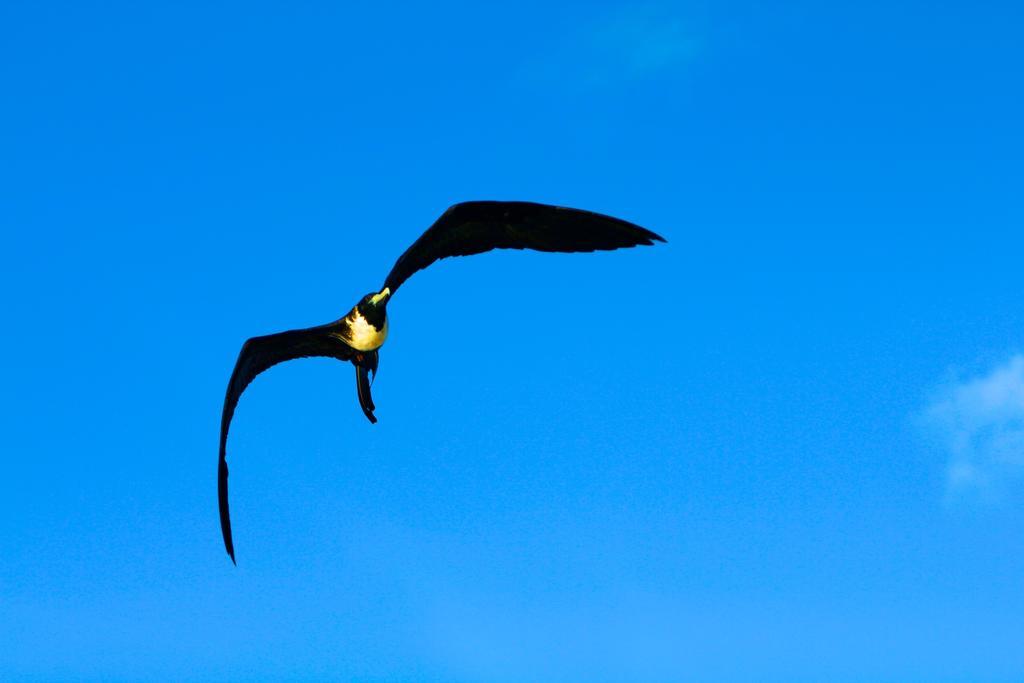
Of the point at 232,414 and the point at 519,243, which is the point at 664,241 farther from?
the point at 232,414

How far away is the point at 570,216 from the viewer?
11898 mm

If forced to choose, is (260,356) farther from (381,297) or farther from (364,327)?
(381,297)

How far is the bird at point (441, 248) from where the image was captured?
11617mm

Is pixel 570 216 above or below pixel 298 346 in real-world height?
above

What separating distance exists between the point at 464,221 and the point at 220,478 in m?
4.57

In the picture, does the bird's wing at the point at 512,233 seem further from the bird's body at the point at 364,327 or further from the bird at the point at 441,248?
the bird's body at the point at 364,327

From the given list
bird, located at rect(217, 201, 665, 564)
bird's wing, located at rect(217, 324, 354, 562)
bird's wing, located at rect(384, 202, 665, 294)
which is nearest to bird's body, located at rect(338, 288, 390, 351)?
bird, located at rect(217, 201, 665, 564)

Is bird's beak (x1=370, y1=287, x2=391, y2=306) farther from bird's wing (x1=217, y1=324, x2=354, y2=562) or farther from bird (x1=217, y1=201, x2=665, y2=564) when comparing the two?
bird's wing (x1=217, y1=324, x2=354, y2=562)

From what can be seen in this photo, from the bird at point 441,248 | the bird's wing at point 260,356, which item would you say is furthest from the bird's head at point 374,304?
the bird's wing at point 260,356

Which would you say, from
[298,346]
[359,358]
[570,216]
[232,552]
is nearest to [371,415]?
[359,358]

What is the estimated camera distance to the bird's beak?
11531 millimetres

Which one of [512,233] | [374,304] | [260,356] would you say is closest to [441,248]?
[512,233]

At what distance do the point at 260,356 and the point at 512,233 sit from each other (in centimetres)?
390

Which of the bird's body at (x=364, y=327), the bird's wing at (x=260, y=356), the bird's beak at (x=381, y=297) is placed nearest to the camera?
the bird's beak at (x=381, y=297)
